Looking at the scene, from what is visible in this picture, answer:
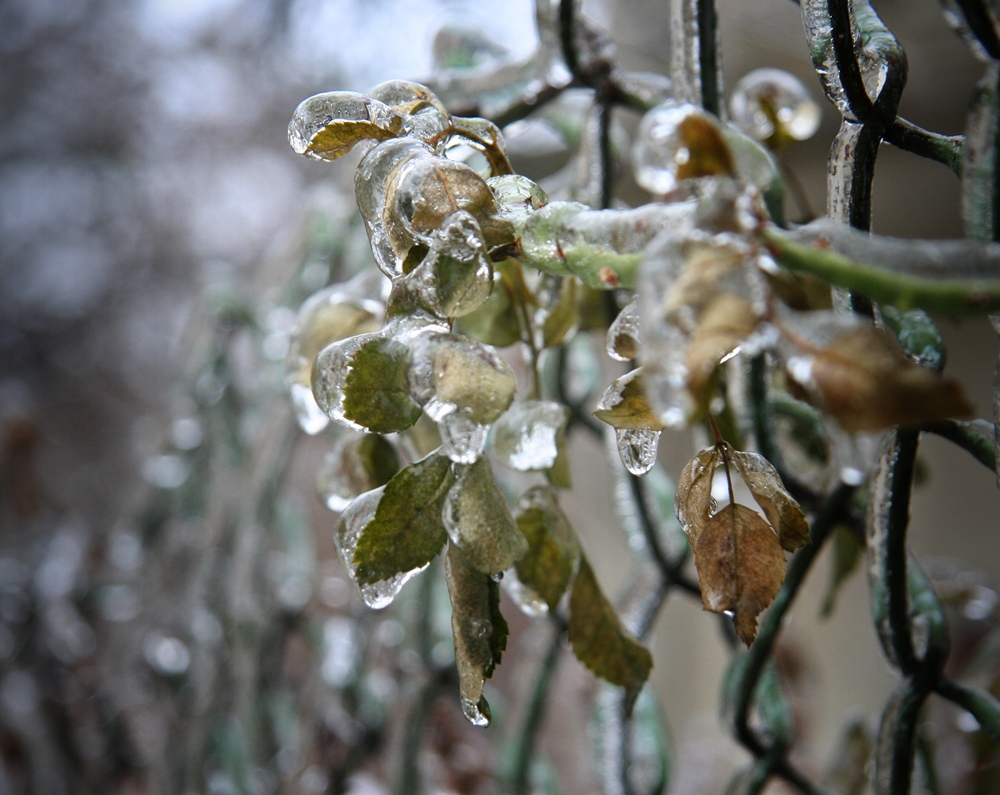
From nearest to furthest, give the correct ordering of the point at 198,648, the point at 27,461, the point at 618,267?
1. the point at 618,267
2. the point at 198,648
3. the point at 27,461

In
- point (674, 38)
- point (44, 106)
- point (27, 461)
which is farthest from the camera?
point (44, 106)

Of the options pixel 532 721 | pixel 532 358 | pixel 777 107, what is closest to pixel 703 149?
pixel 532 358

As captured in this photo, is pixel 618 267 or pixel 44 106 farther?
pixel 44 106

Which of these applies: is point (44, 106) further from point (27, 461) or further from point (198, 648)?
point (198, 648)

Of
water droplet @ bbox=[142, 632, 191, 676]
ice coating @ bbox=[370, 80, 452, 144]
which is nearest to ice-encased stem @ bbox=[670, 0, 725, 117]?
ice coating @ bbox=[370, 80, 452, 144]

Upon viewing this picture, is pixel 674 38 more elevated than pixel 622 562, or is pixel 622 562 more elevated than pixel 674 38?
pixel 674 38

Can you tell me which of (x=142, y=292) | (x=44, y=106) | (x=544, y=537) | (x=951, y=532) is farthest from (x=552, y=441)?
(x=44, y=106)

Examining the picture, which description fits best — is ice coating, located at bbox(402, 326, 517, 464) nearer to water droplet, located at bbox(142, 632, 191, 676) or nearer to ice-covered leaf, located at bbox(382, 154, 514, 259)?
ice-covered leaf, located at bbox(382, 154, 514, 259)
